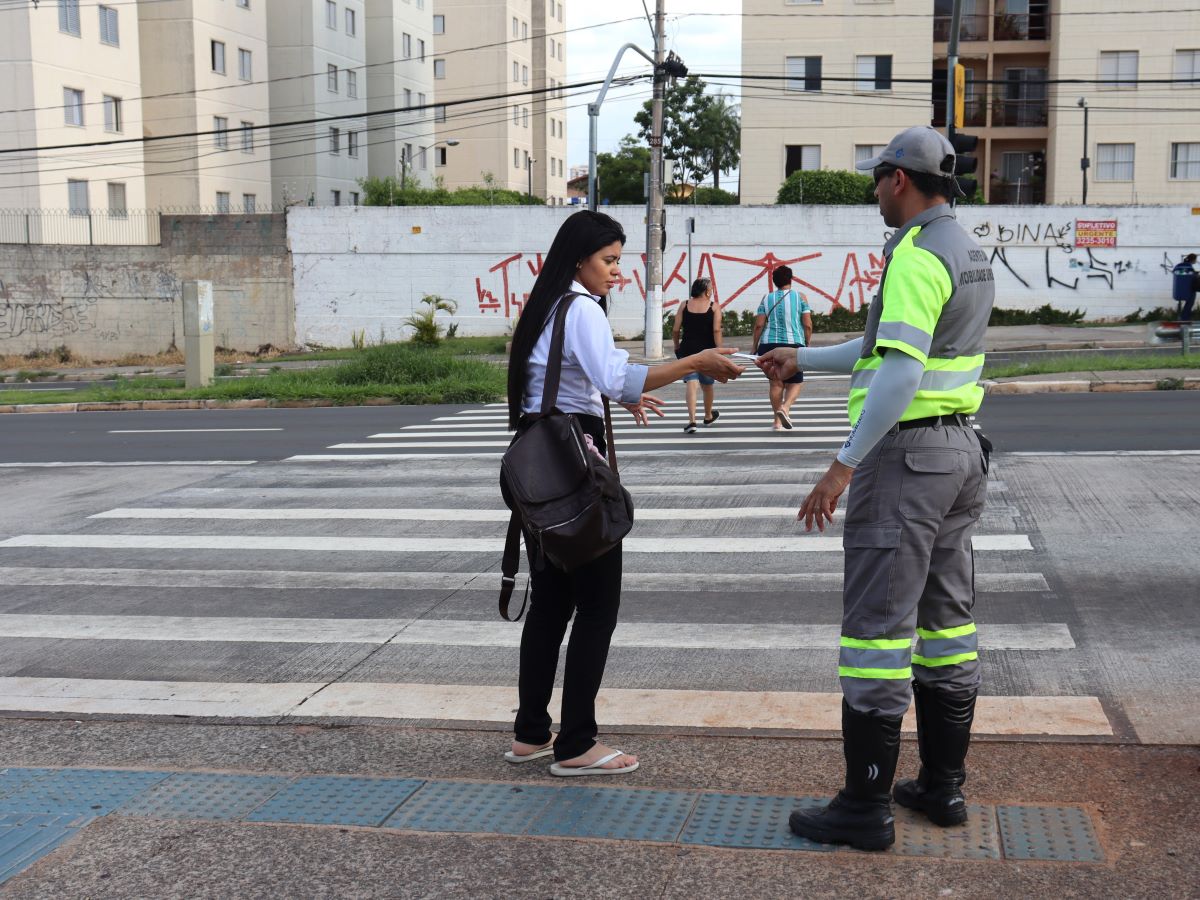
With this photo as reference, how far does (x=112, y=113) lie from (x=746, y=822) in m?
46.8

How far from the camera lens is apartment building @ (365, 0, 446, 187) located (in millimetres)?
66625

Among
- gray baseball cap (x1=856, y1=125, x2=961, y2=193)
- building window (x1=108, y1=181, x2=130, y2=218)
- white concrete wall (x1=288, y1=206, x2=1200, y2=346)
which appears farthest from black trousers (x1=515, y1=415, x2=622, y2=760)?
building window (x1=108, y1=181, x2=130, y2=218)

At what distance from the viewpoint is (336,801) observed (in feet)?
13.7

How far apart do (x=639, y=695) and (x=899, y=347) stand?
88.9 inches

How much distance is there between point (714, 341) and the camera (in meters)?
14.3

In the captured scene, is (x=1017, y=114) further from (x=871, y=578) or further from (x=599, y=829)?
(x=599, y=829)

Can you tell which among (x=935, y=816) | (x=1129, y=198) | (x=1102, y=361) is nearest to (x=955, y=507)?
(x=935, y=816)

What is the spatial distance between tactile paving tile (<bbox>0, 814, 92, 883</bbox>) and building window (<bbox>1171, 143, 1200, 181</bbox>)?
48.3 meters

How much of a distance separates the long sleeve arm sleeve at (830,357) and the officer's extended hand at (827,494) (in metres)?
0.51

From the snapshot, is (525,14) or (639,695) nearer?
(639,695)

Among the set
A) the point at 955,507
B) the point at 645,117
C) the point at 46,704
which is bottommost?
the point at 46,704

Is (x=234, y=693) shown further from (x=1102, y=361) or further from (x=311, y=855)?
(x=1102, y=361)

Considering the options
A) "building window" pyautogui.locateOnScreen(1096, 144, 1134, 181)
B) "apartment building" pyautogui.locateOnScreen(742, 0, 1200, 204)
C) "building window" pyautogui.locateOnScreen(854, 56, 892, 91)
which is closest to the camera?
"apartment building" pyautogui.locateOnScreen(742, 0, 1200, 204)

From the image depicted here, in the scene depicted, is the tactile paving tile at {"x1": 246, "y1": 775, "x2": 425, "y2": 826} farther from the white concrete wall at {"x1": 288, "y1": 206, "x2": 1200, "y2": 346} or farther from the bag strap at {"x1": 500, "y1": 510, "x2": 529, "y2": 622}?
→ the white concrete wall at {"x1": 288, "y1": 206, "x2": 1200, "y2": 346}
